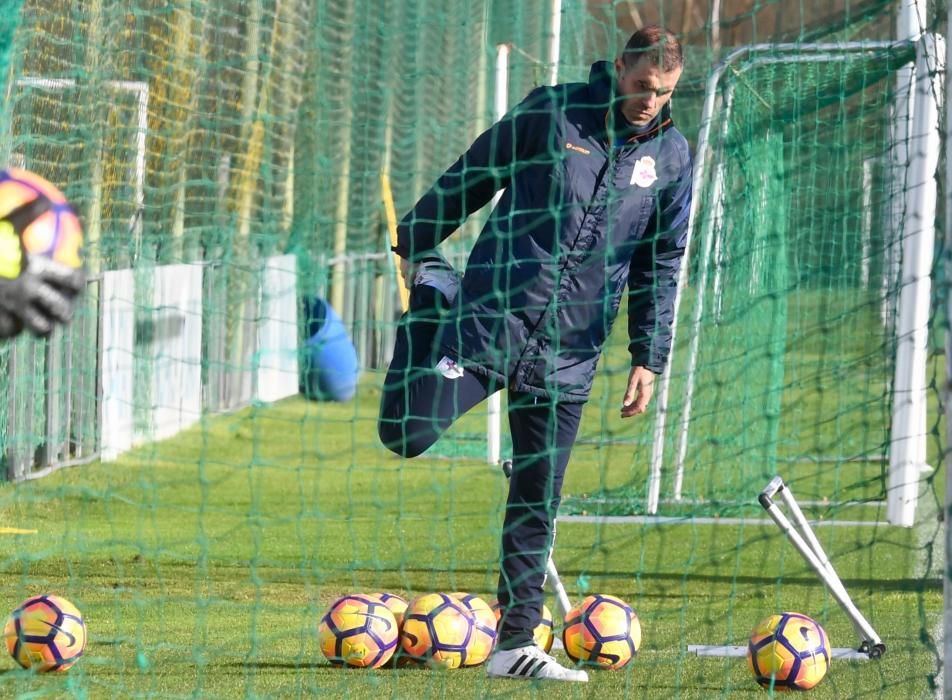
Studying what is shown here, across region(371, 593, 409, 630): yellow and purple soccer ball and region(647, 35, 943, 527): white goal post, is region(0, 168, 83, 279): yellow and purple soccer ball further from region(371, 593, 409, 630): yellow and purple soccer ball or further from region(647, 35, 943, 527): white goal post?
region(647, 35, 943, 527): white goal post

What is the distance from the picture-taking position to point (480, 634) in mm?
5078

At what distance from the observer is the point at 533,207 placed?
16.3ft

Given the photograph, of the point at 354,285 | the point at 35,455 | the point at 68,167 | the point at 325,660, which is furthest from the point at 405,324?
the point at 354,285

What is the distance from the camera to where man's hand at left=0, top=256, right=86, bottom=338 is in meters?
3.33

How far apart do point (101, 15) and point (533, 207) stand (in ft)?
7.87

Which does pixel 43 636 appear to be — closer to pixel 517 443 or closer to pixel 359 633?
pixel 359 633

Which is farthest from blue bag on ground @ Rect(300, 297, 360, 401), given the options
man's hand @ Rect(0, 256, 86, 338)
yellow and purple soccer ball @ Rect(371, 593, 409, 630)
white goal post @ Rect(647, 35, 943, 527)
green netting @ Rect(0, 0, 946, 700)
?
man's hand @ Rect(0, 256, 86, 338)

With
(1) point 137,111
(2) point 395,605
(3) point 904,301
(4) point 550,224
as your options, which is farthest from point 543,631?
(1) point 137,111

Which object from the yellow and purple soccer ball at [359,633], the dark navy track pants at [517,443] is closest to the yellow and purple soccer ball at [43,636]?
the yellow and purple soccer ball at [359,633]

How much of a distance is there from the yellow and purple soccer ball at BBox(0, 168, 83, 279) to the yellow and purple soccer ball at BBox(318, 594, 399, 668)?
6.38ft

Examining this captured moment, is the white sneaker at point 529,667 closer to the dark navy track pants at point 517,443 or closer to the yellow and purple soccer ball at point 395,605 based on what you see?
the dark navy track pants at point 517,443

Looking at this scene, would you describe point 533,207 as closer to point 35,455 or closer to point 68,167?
point 68,167

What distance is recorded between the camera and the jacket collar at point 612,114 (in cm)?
489

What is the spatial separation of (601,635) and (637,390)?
839mm
